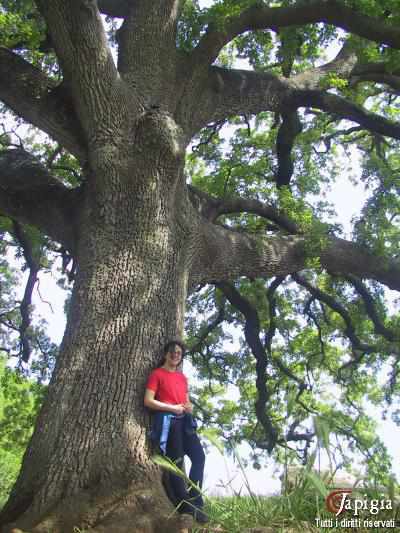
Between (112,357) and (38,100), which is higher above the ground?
(38,100)

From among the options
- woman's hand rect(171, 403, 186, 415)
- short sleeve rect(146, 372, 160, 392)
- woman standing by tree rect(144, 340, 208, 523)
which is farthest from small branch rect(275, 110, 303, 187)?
woman's hand rect(171, 403, 186, 415)

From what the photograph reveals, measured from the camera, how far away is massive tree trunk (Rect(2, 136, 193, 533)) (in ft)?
11.6

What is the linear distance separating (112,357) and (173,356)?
1.79ft

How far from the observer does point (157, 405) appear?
4.10 metres

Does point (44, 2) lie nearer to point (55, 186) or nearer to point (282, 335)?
point (55, 186)

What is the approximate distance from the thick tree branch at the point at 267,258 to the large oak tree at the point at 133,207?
0.07 feet

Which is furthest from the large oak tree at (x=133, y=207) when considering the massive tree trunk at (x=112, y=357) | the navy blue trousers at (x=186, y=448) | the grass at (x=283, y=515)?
the grass at (x=283, y=515)

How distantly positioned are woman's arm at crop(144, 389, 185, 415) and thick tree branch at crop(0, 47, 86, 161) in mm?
3130

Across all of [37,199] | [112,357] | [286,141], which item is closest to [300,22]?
[286,141]

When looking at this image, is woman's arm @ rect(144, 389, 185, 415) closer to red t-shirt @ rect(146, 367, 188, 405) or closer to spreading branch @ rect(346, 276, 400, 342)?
red t-shirt @ rect(146, 367, 188, 405)

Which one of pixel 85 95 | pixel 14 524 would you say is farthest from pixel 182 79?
pixel 14 524

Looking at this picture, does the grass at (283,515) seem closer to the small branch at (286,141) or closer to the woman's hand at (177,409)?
the woman's hand at (177,409)

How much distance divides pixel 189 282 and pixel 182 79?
282cm

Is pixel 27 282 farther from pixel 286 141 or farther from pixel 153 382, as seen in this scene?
pixel 153 382
